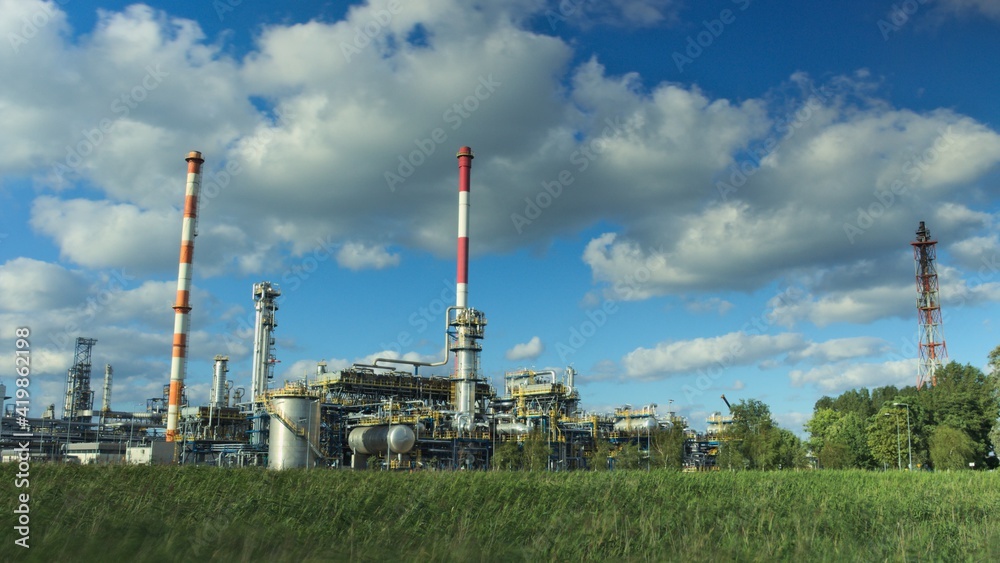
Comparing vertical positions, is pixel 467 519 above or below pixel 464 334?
below

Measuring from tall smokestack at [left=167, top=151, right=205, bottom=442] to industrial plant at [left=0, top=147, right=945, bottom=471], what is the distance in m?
0.10

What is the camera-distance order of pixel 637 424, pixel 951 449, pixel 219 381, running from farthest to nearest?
pixel 219 381, pixel 637 424, pixel 951 449

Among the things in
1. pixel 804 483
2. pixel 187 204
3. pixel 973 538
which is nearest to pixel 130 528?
pixel 973 538

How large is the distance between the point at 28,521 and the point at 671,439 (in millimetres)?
Result: 59371

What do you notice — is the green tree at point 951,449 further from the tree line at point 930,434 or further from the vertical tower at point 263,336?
the vertical tower at point 263,336

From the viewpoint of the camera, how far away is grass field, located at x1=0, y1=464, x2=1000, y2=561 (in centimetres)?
1070

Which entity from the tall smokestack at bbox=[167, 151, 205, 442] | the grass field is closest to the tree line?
the grass field

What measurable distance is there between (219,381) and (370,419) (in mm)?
27637

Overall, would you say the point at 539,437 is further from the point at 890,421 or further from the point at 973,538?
the point at 973,538

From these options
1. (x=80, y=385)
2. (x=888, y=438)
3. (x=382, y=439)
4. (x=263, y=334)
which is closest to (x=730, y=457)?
(x=888, y=438)

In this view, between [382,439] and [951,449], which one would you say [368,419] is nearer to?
[382,439]

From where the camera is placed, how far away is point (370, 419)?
73938 mm

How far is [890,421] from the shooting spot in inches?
2795

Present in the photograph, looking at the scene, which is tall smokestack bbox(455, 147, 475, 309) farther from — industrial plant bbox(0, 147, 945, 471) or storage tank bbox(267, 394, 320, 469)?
storage tank bbox(267, 394, 320, 469)
